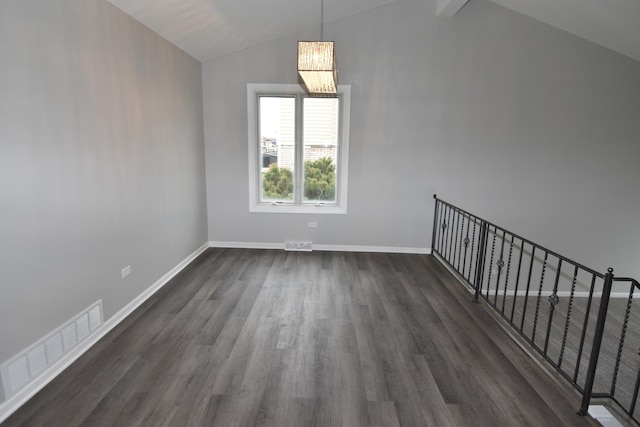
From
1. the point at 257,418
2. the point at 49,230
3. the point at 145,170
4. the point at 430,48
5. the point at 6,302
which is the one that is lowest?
the point at 257,418

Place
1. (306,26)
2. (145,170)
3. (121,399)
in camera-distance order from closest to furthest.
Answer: (121,399) → (145,170) → (306,26)

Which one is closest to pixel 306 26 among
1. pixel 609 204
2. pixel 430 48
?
pixel 430 48

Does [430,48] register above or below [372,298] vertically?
above

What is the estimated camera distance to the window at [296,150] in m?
5.18

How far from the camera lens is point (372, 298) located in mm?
3771

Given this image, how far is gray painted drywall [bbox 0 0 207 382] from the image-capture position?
6.81ft

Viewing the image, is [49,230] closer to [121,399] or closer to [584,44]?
[121,399]

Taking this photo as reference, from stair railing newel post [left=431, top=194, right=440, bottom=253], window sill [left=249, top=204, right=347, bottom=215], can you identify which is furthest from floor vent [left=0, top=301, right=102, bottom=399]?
stair railing newel post [left=431, top=194, right=440, bottom=253]

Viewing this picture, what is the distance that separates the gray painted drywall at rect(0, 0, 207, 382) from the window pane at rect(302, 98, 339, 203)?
193 cm

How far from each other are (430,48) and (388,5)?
82 centimetres

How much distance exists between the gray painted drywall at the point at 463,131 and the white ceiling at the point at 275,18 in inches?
7.3

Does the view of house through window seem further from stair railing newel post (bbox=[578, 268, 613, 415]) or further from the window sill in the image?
stair railing newel post (bbox=[578, 268, 613, 415])

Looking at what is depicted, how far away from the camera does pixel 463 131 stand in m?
5.10

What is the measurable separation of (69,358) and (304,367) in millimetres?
1687
